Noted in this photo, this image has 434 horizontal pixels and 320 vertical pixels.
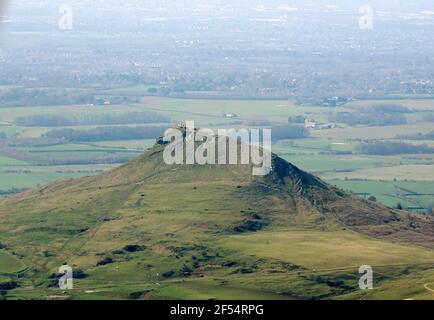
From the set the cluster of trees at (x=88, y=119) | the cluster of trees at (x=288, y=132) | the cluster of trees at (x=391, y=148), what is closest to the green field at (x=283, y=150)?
the cluster of trees at (x=391, y=148)

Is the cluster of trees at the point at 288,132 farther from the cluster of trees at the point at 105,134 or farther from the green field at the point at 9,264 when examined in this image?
the green field at the point at 9,264

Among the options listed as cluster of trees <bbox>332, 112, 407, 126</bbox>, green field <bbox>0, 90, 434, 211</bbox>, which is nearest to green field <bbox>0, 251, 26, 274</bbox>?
green field <bbox>0, 90, 434, 211</bbox>

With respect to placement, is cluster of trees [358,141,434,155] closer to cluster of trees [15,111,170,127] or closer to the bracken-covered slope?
cluster of trees [15,111,170,127]

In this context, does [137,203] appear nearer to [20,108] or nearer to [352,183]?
[352,183]

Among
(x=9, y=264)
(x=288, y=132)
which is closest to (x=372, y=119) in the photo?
(x=288, y=132)
